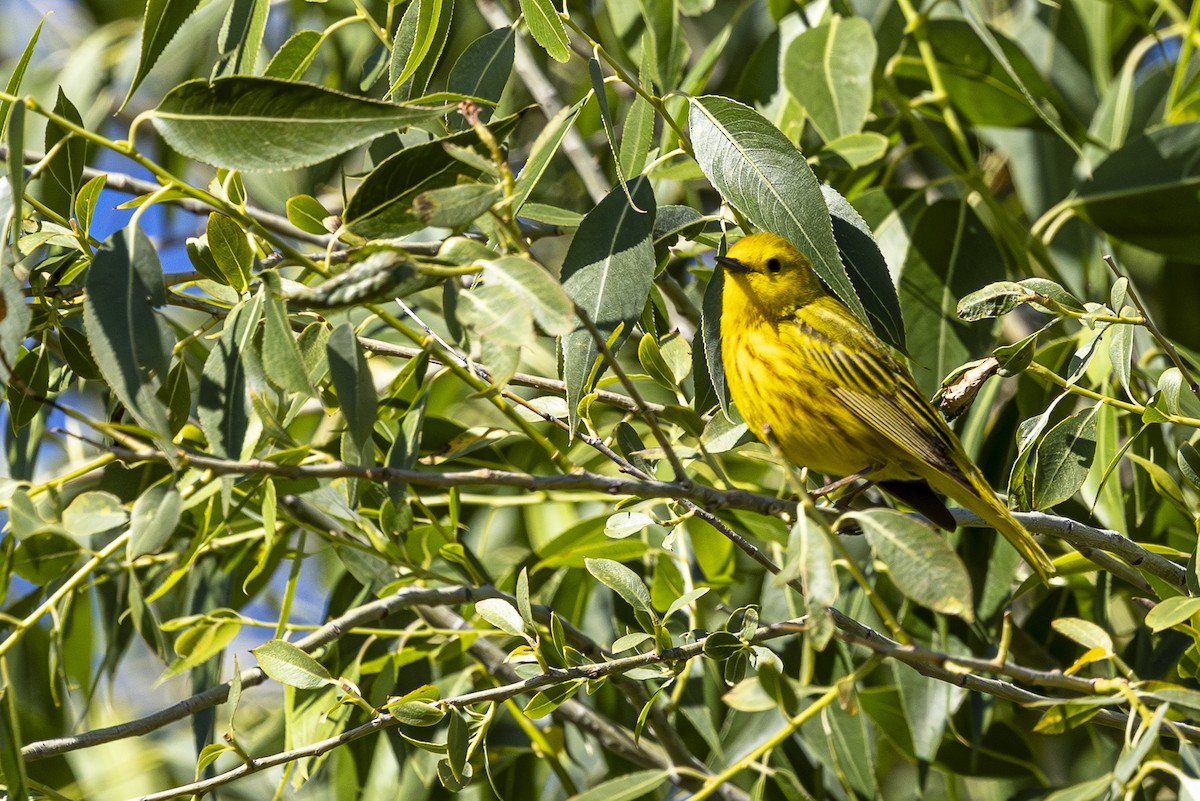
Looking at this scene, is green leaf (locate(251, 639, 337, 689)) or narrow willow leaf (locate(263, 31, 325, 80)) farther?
narrow willow leaf (locate(263, 31, 325, 80))

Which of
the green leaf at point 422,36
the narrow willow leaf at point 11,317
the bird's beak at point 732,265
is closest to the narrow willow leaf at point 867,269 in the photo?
the bird's beak at point 732,265

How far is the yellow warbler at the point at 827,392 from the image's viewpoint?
2449 mm

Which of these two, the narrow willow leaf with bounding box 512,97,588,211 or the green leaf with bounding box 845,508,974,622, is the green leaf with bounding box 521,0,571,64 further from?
the green leaf with bounding box 845,508,974,622

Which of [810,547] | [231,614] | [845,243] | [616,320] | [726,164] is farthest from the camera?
[231,614]

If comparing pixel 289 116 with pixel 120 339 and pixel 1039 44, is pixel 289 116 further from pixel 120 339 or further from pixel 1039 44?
pixel 1039 44

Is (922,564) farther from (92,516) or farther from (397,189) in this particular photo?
(92,516)

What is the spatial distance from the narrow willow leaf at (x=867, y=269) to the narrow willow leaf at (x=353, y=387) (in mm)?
901

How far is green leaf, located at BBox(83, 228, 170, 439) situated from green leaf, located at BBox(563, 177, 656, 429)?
58 centimetres

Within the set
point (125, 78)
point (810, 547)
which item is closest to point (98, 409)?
point (125, 78)

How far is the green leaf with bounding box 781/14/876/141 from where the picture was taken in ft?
8.67

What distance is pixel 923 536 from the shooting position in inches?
51.3

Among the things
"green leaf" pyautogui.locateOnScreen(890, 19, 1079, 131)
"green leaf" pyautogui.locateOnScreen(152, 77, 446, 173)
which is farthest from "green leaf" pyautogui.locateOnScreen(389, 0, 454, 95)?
"green leaf" pyautogui.locateOnScreen(890, 19, 1079, 131)

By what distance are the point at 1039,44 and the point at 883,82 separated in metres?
1.19

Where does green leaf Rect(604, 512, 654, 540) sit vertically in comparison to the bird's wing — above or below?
above
